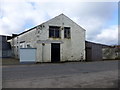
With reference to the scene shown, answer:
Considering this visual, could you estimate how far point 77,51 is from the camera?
23.6 m

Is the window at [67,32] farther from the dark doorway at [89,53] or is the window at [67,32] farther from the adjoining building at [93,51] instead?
the dark doorway at [89,53]

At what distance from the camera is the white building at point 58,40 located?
2109 centimetres

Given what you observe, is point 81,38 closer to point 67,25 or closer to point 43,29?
point 67,25

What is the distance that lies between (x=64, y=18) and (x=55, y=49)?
5.07m

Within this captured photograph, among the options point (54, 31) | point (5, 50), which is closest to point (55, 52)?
point (54, 31)

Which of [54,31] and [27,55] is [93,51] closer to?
[54,31]

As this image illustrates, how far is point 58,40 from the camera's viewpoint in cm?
2223

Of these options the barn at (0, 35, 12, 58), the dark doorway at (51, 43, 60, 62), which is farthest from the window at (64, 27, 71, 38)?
the barn at (0, 35, 12, 58)

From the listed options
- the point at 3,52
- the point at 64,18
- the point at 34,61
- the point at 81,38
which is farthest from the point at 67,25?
the point at 3,52

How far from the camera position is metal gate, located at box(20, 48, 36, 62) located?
65.0 feet

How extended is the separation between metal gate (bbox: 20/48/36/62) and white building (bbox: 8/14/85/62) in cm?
59

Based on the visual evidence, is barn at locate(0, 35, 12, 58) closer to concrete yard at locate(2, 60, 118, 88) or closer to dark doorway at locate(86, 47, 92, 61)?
dark doorway at locate(86, 47, 92, 61)

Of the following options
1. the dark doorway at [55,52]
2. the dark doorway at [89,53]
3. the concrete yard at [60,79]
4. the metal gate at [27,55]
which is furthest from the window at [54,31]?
the concrete yard at [60,79]

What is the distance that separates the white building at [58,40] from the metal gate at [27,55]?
589 mm
